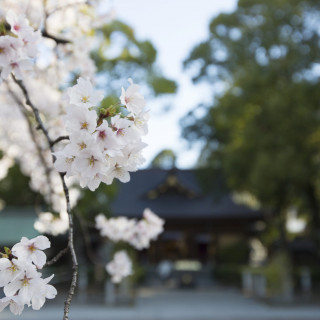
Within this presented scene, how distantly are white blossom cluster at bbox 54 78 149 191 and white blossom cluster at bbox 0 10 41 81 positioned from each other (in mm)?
468

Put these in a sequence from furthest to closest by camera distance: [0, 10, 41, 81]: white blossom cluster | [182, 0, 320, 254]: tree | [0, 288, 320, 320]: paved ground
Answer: [182, 0, 320, 254]: tree, [0, 288, 320, 320]: paved ground, [0, 10, 41, 81]: white blossom cluster

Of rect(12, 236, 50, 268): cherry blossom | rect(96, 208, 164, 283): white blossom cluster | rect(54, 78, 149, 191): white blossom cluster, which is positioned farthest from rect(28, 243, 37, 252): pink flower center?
rect(96, 208, 164, 283): white blossom cluster

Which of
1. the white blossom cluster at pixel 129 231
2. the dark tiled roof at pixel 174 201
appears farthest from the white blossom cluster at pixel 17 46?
the dark tiled roof at pixel 174 201

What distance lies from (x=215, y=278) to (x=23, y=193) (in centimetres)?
1012

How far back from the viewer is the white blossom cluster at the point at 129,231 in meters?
4.33

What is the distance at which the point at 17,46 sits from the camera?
1.95 metres

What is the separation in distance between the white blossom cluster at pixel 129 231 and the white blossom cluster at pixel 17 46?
7.95 ft

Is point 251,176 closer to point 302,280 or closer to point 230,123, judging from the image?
point 230,123

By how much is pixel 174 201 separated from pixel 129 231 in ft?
73.6

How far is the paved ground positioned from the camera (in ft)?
36.6

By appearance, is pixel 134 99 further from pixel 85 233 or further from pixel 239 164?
pixel 239 164

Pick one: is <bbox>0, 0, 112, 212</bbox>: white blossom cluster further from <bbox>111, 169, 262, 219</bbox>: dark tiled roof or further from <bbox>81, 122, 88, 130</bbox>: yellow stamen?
<bbox>111, 169, 262, 219</bbox>: dark tiled roof

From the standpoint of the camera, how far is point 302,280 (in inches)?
649

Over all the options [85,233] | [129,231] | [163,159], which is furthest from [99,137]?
[163,159]
